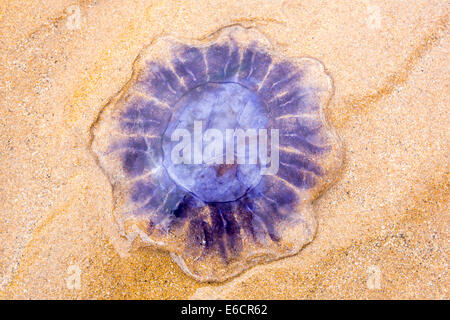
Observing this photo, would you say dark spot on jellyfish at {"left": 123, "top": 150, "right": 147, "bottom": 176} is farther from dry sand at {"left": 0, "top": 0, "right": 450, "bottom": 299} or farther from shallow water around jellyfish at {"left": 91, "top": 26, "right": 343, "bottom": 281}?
dry sand at {"left": 0, "top": 0, "right": 450, "bottom": 299}

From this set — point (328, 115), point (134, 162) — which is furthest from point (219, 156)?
point (328, 115)

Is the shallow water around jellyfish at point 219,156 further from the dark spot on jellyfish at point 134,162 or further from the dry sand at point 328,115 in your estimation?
the dry sand at point 328,115

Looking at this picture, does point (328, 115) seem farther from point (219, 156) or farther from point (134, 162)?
point (134, 162)

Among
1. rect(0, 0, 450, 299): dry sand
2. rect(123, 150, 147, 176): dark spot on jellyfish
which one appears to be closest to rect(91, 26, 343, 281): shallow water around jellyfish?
rect(123, 150, 147, 176): dark spot on jellyfish

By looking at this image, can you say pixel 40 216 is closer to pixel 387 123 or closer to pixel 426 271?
pixel 387 123

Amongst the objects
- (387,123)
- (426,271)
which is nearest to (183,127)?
(387,123)

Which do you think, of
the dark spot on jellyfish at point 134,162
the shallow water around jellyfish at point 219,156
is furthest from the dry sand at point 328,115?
the dark spot on jellyfish at point 134,162
